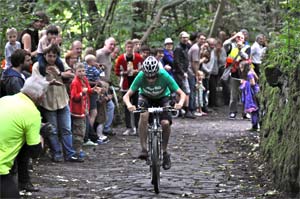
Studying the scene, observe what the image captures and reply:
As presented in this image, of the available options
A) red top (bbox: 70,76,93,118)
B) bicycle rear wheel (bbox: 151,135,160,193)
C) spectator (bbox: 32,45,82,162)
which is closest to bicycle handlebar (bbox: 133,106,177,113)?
bicycle rear wheel (bbox: 151,135,160,193)

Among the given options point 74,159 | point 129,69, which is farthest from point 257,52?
point 74,159

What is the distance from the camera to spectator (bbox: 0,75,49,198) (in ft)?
22.8

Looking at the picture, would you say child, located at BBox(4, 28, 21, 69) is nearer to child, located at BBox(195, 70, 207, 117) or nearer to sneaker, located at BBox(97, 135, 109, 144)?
sneaker, located at BBox(97, 135, 109, 144)

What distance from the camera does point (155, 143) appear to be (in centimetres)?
1017

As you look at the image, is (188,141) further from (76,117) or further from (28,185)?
(28,185)

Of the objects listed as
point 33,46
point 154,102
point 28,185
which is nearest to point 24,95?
point 28,185

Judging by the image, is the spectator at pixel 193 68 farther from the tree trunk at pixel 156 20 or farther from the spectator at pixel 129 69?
the spectator at pixel 129 69

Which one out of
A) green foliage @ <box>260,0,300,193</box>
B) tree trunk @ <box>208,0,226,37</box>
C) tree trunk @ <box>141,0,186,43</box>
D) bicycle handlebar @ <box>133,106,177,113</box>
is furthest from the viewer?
tree trunk @ <box>208,0,226,37</box>

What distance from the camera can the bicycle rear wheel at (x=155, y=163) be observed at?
9898 mm

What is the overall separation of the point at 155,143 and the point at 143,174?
179 cm

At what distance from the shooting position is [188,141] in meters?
16.4

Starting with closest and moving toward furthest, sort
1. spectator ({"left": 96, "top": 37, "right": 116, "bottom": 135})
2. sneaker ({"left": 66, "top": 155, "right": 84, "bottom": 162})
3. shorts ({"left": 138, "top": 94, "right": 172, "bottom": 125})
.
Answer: shorts ({"left": 138, "top": 94, "right": 172, "bottom": 125})
sneaker ({"left": 66, "top": 155, "right": 84, "bottom": 162})
spectator ({"left": 96, "top": 37, "right": 116, "bottom": 135})

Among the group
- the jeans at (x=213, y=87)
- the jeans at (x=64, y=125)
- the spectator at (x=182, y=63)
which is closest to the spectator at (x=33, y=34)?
the jeans at (x=64, y=125)

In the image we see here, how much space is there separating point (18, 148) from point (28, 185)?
288 cm
